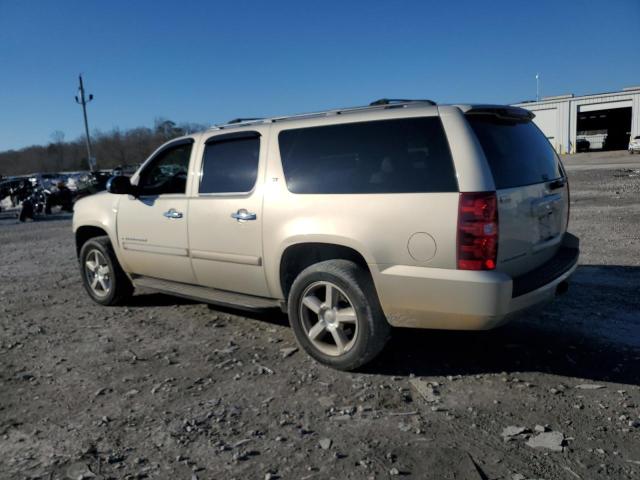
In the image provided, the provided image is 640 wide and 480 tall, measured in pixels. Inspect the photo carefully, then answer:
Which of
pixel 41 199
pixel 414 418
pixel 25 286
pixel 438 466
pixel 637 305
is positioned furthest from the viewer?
pixel 41 199

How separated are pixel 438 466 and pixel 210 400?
1.59 metres

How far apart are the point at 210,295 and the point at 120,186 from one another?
1.55 meters

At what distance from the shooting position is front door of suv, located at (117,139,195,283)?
4.95 meters

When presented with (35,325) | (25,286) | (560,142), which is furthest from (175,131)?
(560,142)

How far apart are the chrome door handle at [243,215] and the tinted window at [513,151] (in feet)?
6.04

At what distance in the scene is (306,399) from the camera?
349cm

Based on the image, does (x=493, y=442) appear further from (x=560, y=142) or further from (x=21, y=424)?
(x=560, y=142)

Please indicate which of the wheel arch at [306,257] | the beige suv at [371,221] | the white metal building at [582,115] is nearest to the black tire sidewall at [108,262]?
the beige suv at [371,221]

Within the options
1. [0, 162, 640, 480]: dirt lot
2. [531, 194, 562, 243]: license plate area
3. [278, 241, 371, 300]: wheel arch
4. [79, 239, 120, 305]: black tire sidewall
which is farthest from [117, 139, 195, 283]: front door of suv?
[531, 194, 562, 243]: license plate area

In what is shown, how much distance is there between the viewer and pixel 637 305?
5043 millimetres

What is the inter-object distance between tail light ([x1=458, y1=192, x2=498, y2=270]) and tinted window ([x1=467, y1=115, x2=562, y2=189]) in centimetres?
20

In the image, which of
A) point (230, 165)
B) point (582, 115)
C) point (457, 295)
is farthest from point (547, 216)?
point (582, 115)

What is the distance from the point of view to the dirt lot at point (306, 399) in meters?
2.77

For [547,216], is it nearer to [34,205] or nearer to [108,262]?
[108,262]
